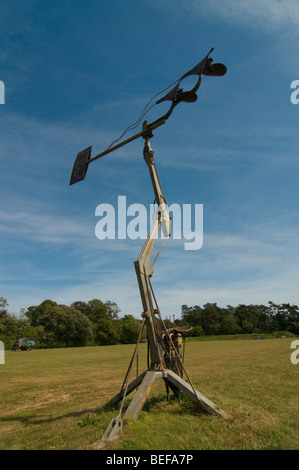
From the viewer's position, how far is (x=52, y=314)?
7831 cm

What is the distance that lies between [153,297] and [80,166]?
12.8 feet

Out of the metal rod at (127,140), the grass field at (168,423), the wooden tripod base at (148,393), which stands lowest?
the grass field at (168,423)

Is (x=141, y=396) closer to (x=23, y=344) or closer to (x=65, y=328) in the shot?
(x=23, y=344)

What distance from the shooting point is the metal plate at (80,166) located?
775cm

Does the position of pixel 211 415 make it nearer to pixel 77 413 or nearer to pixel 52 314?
pixel 77 413

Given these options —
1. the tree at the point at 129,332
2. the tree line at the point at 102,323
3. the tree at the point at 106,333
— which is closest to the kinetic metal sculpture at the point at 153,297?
the tree line at the point at 102,323

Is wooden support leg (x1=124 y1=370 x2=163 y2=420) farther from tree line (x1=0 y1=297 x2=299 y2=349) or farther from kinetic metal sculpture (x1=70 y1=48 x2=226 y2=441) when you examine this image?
tree line (x1=0 y1=297 x2=299 y2=349)

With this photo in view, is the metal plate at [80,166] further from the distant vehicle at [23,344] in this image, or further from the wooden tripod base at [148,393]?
the distant vehicle at [23,344]

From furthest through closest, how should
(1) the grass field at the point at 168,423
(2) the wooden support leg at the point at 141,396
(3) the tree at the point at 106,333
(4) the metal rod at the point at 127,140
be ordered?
1. (3) the tree at the point at 106,333
2. (4) the metal rod at the point at 127,140
3. (2) the wooden support leg at the point at 141,396
4. (1) the grass field at the point at 168,423

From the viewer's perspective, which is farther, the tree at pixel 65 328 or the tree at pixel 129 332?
Answer: the tree at pixel 129 332

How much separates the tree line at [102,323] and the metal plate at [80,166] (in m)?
56.2

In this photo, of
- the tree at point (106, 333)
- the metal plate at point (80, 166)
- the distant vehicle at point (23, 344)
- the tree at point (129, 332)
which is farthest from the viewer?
the tree at point (129, 332)
